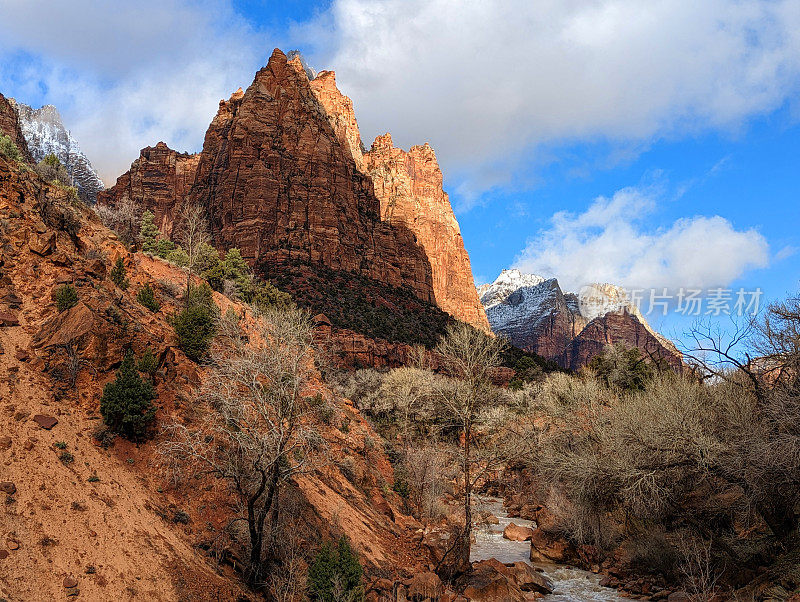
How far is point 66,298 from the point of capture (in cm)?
1273

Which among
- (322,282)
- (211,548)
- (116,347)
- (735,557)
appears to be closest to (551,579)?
(735,557)

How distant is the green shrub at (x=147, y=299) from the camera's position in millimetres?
16422

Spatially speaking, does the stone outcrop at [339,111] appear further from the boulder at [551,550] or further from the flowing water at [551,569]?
the boulder at [551,550]

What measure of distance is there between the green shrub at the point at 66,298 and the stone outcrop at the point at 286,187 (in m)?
69.3

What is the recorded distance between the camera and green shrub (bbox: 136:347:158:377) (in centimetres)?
1281

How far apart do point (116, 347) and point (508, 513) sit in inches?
1027

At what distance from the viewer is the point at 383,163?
5669 inches

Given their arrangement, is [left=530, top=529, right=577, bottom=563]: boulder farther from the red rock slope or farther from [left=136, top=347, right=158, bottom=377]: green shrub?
[left=136, top=347, right=158, bottom=377]: green shrub

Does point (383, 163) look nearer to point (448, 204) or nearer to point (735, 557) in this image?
point (448, 204)

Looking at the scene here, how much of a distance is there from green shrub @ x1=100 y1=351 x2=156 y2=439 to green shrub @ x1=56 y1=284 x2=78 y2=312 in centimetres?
244

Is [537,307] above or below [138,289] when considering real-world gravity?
above

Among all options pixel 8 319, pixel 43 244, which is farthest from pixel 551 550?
pixel 43 244

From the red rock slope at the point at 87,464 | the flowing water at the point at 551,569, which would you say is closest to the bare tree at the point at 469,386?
the flowing water at the point at 551,569

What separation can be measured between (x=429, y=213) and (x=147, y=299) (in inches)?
5348
